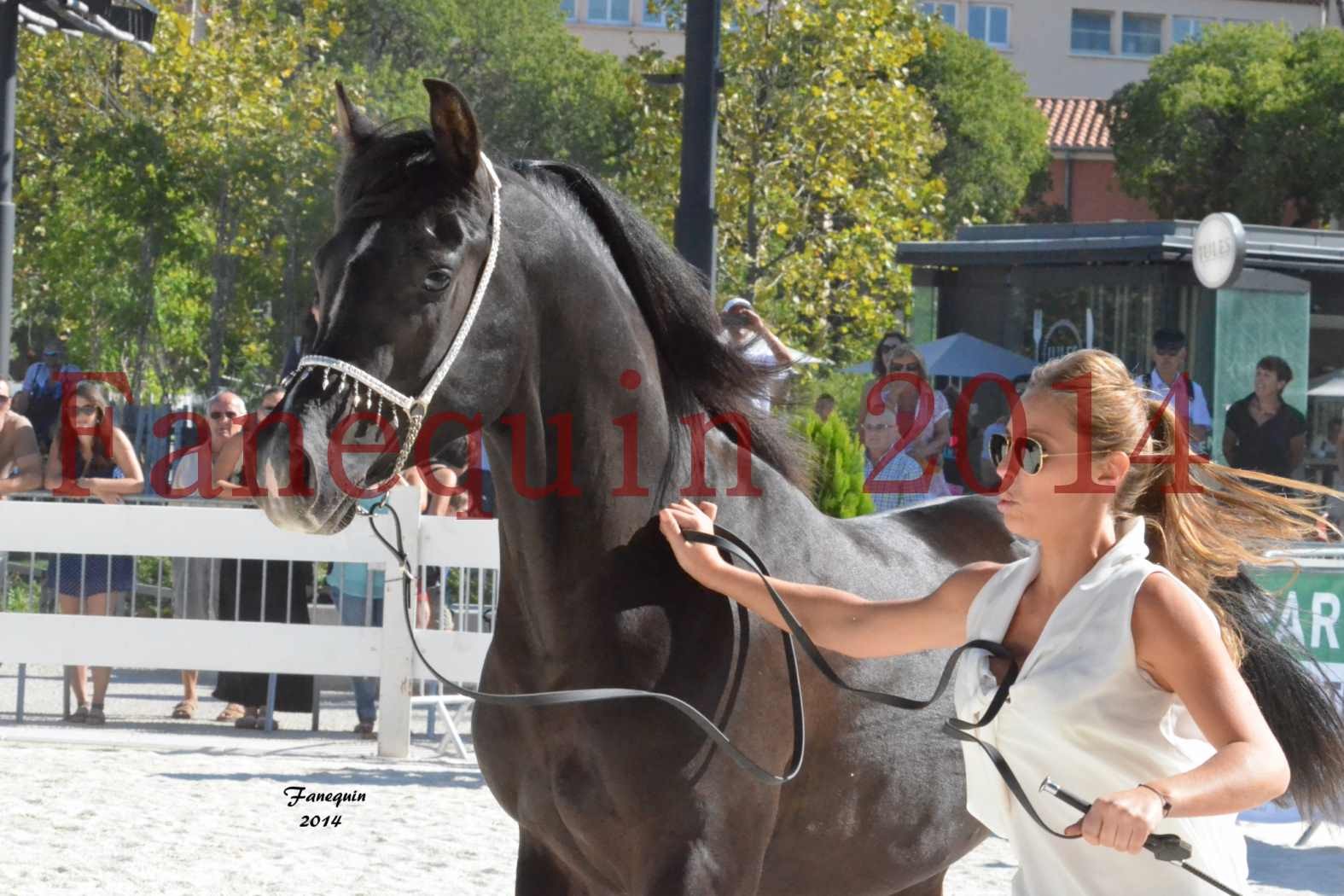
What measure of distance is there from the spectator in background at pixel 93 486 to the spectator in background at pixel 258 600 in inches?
21.6

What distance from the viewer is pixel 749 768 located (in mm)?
3037

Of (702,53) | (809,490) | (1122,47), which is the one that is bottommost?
(809,490)

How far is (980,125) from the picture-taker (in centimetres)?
3991

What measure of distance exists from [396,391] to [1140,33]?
185 feet

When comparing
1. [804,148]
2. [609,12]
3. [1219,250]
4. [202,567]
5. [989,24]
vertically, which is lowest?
[202,567]

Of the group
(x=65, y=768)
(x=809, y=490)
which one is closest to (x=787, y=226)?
(x=65, y=768)

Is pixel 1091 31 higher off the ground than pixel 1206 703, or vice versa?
pixel 1091 31

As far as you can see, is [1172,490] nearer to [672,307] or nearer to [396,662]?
[672,307]

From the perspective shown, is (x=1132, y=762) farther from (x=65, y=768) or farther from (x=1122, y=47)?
(x=1122, y=47)

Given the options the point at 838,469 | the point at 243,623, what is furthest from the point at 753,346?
the point at 243,623

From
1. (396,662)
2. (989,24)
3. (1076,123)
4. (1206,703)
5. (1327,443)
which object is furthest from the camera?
(989,24)

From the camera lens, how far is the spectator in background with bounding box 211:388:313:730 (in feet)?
A: 29.4

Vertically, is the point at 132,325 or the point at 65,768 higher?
the point at 132,325

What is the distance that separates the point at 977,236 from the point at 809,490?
36.0ft
